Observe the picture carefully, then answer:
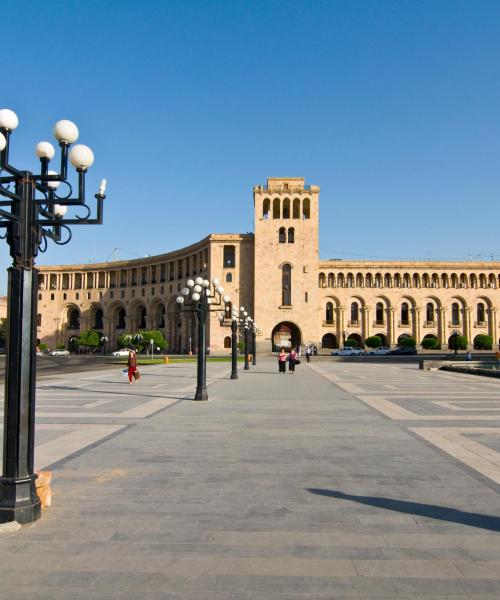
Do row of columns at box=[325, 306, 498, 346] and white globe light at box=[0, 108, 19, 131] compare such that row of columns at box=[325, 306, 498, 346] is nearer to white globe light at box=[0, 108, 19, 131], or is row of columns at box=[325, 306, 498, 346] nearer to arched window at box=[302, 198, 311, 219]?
arched window at box=[302, 198, 311, 219]

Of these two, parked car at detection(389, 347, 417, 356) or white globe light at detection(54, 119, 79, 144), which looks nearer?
white globe light at detection(54, 119, 79, 144)

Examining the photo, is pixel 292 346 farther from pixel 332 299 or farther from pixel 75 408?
pixel 75 408

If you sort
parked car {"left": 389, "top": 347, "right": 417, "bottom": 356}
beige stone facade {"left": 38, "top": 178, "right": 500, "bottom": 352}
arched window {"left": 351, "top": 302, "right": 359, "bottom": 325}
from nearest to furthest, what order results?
1. parked car {"left": 389, "top": 347, "right": 417, "bottom": 356}
2. beige stone facade {"left": 38, "top": 178, "right": 500, "bottom": 352}
3. arched window {"left": 351, "top": 302, "right": 359, "bottom": 325}

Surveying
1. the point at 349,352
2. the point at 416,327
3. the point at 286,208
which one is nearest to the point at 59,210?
the point at 349,352

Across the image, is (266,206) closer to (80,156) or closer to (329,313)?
(329,313)

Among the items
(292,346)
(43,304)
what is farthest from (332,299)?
(43,304)

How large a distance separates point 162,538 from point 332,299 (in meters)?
69.6

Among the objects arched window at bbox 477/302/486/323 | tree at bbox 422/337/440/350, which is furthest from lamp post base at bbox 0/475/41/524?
arched window at bbox 477/302/486/323

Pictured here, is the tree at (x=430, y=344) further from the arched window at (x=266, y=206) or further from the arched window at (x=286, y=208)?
the arched window at (x=266, y=206)

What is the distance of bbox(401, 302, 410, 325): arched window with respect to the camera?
73250mm

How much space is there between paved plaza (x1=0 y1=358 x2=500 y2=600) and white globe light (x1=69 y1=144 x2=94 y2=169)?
3563 millimetres

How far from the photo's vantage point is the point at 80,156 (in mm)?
5699

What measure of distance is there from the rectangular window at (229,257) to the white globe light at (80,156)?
63.6m

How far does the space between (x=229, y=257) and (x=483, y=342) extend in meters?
36.5
